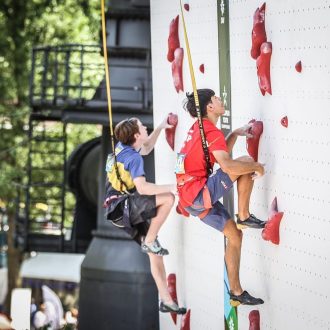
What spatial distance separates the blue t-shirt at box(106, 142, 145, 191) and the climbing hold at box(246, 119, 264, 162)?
3.32 feet

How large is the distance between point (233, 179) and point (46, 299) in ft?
34.7

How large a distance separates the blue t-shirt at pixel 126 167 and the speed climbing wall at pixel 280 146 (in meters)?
0.79

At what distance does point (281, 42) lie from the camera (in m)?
8.22

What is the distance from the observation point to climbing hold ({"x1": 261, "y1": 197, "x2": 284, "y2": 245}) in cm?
841

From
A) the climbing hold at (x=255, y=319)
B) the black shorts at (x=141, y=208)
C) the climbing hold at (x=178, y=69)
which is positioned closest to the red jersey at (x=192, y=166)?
the black shorts at (x=141, y=208)

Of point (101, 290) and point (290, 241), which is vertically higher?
point (290, 241)

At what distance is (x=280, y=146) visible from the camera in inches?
328

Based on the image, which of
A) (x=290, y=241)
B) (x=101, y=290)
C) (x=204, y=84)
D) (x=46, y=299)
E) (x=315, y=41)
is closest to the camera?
(x=315, y=41)

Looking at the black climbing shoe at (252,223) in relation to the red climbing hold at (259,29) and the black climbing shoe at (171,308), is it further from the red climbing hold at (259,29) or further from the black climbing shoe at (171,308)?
the black climbing shoe at (171,308)

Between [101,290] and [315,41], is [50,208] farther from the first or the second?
[315,41]

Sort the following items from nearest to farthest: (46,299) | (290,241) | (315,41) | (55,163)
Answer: (315,41) → (290,241) → (46,299) → (55,163)

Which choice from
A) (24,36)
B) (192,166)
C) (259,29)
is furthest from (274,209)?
(24,36)

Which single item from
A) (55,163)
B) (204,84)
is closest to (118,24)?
(204,84)

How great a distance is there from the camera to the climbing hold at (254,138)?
8.60 metres
